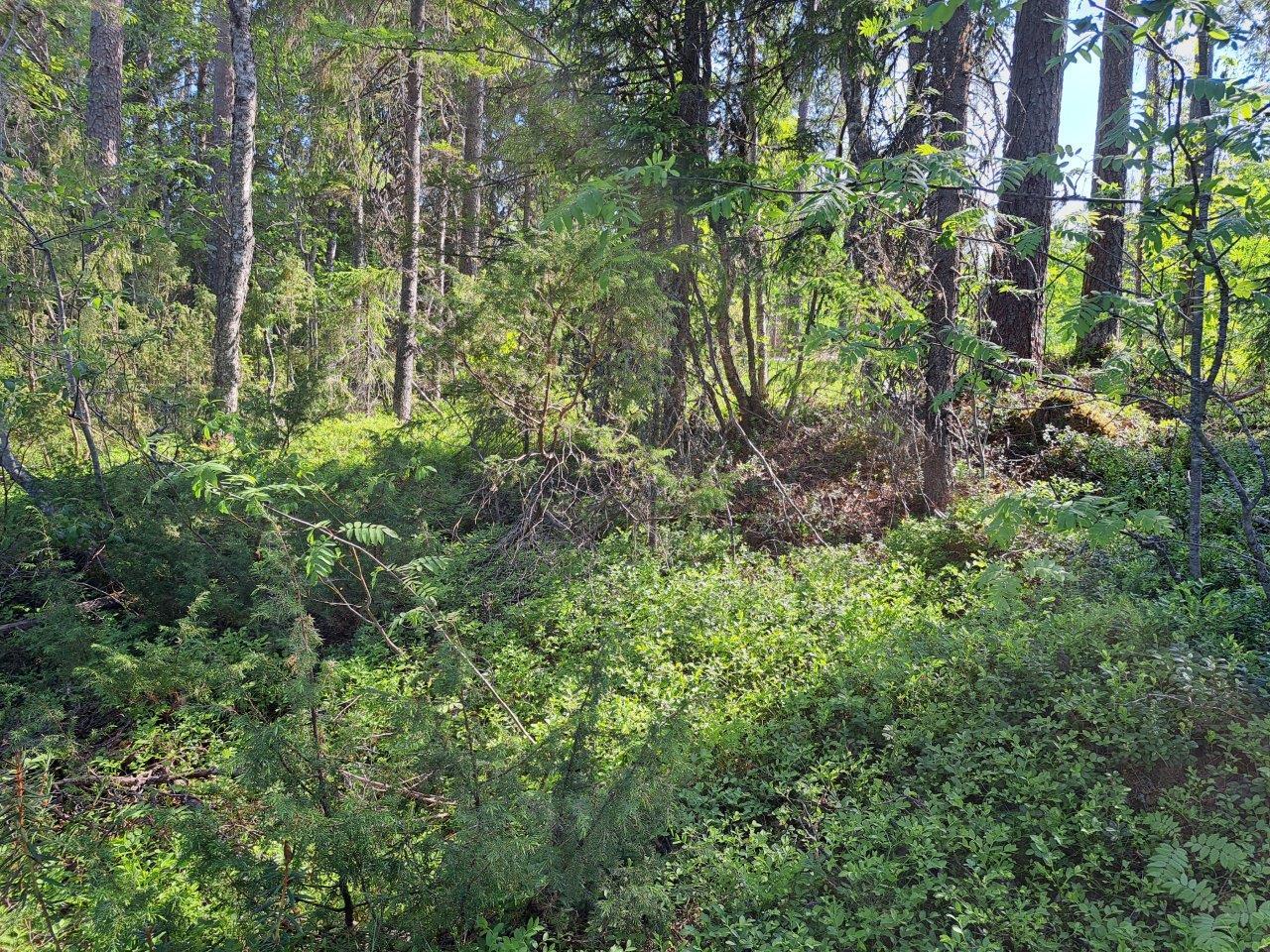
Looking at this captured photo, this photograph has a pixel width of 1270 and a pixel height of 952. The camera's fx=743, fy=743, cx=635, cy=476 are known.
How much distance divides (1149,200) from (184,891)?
17.3 ft

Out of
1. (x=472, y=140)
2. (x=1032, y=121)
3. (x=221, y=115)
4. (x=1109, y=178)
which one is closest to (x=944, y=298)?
(x=1032, y=121)

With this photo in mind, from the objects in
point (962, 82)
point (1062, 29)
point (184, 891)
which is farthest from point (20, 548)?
point (962, 82)

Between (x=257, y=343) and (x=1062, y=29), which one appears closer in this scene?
(x=1062, y=29)

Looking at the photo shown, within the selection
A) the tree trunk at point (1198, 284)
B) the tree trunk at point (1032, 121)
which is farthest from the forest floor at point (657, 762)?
the tree trunk at point (1032, 121)

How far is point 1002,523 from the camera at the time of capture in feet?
11.1

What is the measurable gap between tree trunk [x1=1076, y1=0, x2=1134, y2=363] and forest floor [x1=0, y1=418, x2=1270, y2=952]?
180cm

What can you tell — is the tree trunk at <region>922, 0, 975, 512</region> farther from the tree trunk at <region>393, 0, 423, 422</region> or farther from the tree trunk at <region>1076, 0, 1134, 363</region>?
the tree trunk at <region>393, 0, 423, 422</region>

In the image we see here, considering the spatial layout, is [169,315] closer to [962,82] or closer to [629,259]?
[629,259]

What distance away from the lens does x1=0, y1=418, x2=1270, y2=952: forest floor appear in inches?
104

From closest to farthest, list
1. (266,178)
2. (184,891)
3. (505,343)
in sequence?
(184,891) < (505,343) < (266,178)

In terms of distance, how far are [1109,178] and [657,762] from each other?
34.8 feet

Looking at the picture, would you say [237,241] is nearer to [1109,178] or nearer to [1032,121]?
[1032,121]

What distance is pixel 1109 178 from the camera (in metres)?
9.91

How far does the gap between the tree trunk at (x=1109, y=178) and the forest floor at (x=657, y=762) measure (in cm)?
180
